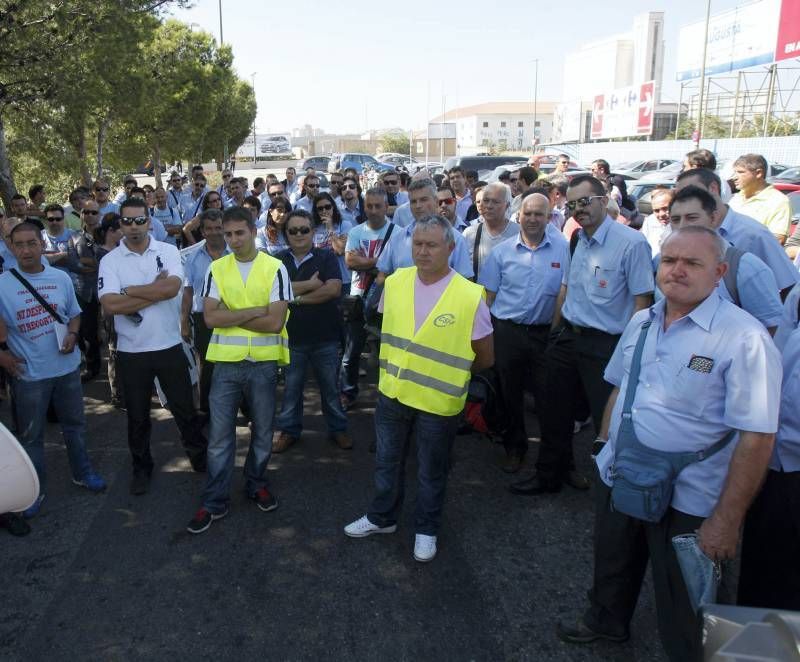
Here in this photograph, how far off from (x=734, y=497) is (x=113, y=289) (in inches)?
150

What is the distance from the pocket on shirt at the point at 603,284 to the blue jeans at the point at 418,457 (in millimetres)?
1141

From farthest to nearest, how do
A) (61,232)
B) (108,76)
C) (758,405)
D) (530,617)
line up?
(108,76), (61,232), (530,617), (758,405)

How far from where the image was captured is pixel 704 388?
2.40 meters

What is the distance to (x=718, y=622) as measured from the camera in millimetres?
1581

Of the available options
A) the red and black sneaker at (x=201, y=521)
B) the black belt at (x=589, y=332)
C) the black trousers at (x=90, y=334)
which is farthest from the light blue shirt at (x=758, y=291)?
the black trousers at (x=90, y=334)

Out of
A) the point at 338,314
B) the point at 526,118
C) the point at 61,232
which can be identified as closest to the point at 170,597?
the point at 338,314

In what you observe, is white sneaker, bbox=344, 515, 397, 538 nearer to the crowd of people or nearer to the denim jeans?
the crowd of people

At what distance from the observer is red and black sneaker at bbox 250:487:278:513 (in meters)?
4.36

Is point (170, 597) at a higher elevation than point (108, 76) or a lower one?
lower

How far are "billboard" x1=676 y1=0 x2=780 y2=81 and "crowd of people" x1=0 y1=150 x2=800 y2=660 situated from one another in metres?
34.3

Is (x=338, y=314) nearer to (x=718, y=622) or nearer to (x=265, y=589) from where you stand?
(x=265, y=589)

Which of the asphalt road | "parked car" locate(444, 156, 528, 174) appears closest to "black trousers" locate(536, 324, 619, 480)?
the asphalt road

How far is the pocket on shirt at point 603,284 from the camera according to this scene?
13.1 feet

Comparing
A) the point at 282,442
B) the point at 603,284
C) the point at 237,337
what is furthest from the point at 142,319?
the point at 603,284
